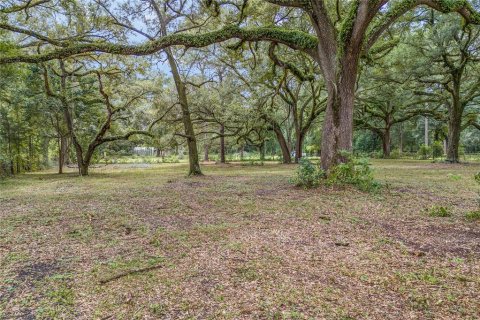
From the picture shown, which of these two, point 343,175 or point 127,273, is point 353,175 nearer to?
point 343,175

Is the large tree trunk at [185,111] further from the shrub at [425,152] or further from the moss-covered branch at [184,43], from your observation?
the shrub at [425,152]

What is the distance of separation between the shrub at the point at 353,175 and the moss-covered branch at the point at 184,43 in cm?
310

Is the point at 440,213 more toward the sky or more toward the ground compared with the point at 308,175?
more toward the ground

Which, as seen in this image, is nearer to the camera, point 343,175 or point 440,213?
point 440,213

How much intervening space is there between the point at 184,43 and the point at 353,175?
196 inches

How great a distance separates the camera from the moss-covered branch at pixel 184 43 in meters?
6.18

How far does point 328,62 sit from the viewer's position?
7207 mm

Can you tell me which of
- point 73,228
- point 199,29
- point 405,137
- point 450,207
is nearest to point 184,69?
point 199,29

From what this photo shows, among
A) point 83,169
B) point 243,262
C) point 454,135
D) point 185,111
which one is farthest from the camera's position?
point 454,135

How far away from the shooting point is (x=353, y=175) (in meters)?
6.74

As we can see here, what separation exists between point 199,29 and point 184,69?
2261mm

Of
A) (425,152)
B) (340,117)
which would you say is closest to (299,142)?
(425,152)

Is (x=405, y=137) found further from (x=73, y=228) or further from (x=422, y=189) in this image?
(x=73, y=228)

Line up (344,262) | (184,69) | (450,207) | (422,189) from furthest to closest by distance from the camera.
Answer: (184,69) < (422,189) < (450,207) < (344,262)
